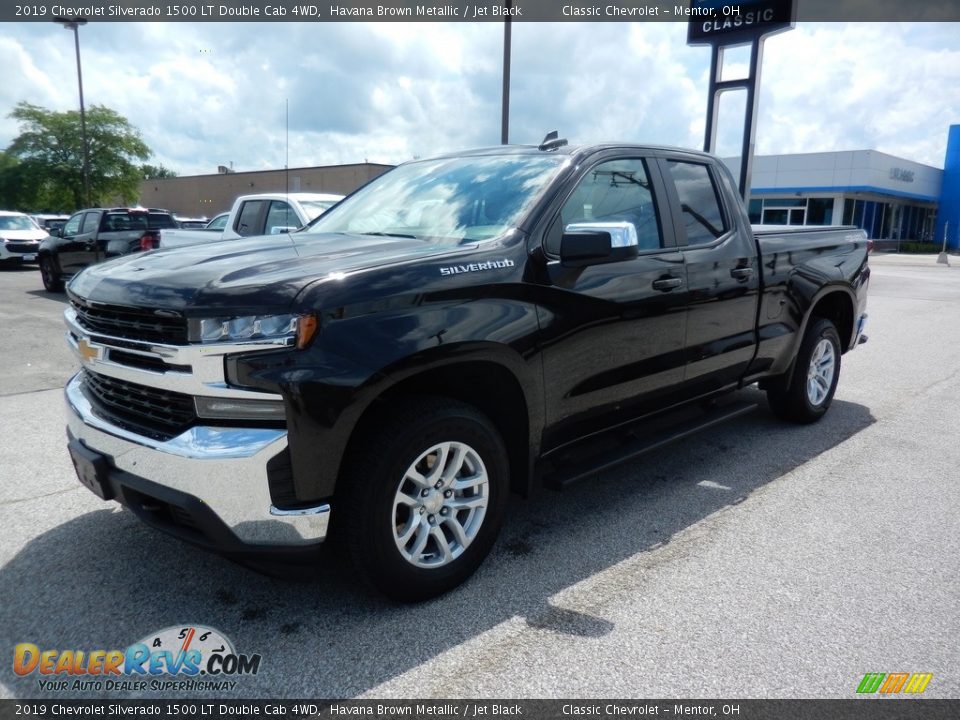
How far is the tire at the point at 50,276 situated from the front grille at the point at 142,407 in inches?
528

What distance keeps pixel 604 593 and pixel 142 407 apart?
205 centimetres

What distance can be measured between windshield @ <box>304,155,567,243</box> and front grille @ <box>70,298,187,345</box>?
4.29ft

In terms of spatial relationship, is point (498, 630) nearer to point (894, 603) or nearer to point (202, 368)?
point (202, 368)

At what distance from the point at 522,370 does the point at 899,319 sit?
37.2 ft

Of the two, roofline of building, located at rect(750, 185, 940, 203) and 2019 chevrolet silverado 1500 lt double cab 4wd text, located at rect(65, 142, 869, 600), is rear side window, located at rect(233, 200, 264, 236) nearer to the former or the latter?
2019 chevrolet silverado 1500 lt double cab 4wd text, located at rect(65, 142, 869, 600)

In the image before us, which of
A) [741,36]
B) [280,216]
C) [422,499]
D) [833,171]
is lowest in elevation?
[422,499]

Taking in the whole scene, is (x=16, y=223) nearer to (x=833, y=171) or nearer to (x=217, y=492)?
Result: (x=217, y=492)

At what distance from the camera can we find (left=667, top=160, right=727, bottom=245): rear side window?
4.30m

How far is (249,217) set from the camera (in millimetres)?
10500

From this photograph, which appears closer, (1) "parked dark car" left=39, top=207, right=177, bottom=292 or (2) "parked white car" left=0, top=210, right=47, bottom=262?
(1) "parked dark car" left=39, top=207, right=177, bottom=292

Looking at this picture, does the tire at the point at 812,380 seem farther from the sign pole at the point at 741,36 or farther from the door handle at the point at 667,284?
the sign pole at the point at 741,36

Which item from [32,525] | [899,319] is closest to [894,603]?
[32,525]

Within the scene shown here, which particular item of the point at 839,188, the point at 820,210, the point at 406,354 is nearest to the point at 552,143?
the point at 406,354

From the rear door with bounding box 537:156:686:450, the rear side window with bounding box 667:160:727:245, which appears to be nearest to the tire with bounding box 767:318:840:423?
the rear side window with bounding box 667:160:727:245
